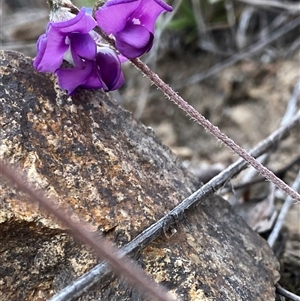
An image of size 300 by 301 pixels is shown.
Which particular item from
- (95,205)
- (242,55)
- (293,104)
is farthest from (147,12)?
(242,55)

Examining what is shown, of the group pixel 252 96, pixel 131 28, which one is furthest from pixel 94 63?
pixel 252 96

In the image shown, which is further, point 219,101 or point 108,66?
point 219,101

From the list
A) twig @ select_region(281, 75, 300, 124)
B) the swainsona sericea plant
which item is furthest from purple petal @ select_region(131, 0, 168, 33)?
twig @ select_region(281, 75, 300, 124)

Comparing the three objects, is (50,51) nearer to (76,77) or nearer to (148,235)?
(76,77)

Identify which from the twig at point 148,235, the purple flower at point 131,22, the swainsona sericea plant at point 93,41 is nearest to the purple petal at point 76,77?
the swainsona sericea plant at point 93,41

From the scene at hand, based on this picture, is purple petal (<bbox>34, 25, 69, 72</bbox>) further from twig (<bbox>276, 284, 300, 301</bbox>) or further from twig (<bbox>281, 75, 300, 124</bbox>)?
twig (<bbox>281, 75, 300, 124</bbox>)

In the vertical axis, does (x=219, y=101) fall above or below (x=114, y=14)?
below

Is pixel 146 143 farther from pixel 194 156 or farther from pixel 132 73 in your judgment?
pixel 132 73
